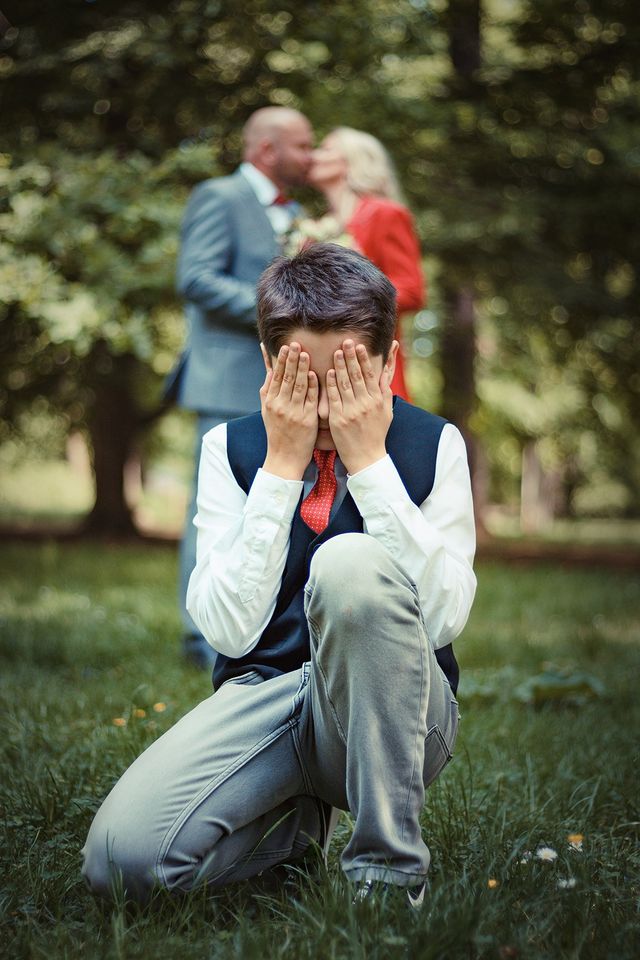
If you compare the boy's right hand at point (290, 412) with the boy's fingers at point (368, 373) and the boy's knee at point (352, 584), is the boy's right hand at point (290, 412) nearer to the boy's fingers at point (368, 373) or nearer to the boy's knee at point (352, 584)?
the boy's fingers at point (368, 373)

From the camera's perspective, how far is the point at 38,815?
241 cm

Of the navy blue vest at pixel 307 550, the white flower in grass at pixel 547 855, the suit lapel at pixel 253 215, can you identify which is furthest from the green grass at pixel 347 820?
the suit lapel at pixel 253 215

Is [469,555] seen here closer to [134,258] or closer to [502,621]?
[502,621]

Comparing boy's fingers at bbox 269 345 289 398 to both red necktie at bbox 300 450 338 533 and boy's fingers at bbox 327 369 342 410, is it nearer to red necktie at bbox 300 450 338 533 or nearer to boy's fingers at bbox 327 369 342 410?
boy's fingers at bbox 327 369 342 410

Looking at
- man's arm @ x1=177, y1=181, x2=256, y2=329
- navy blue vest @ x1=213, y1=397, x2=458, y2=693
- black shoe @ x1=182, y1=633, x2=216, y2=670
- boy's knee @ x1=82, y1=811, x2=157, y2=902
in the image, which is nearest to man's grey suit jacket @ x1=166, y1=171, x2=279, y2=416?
man's arm @ x1=177, y1=181, x2=256, y2=329

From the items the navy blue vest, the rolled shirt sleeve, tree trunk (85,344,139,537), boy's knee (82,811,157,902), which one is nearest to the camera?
boy's knee (82,811,157,902)

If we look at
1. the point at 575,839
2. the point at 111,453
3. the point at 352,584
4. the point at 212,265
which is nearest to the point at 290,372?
the point at 352,584

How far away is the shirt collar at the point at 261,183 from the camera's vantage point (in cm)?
411

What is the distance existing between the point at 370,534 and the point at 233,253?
8.05 ft

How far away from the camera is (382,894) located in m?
1.77

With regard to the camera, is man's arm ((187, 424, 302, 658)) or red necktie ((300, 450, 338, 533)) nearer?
man's arm ((187, 424, 302, 658))

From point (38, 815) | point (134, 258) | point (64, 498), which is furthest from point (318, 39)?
point (64, 498)

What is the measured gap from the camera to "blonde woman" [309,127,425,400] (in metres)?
3.81

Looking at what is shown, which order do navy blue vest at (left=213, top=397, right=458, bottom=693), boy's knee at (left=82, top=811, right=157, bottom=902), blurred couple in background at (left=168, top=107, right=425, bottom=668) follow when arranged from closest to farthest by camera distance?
boy's knee at (left=82, top=811, right=157, bottom=902)
navy blue vest at (left=213, top=397, right=458, bottom=693)
blurred couple in background at (left=168, top=107, right=425, bottom=668)
